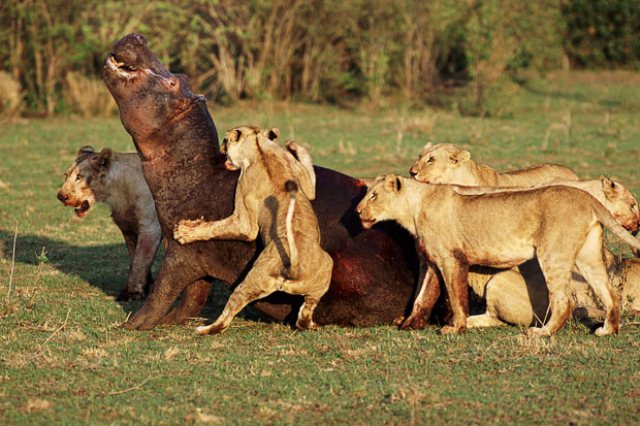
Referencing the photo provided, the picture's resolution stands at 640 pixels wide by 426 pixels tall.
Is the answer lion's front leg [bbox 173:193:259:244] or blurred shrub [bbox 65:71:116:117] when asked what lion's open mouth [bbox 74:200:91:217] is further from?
blurred shrub [bbox 65:71:116:117]

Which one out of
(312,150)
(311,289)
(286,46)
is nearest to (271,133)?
(311,289)

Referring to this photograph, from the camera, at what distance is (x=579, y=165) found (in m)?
16.1

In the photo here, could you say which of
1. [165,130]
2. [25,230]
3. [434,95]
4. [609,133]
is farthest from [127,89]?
[434,95]

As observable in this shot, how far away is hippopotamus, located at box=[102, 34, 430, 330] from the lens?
7363 millimetres

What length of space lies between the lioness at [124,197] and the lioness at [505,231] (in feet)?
7.81

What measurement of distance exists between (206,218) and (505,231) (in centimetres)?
196

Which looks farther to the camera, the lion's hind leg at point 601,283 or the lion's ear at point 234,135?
the lion's ear at point 234,135

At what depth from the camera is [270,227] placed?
705 cm

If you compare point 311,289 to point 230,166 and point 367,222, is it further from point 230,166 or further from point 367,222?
point 230,166

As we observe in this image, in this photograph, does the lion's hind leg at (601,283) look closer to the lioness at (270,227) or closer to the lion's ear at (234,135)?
the lioness at (270,227)

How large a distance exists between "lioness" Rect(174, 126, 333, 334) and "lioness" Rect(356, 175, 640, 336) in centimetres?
54

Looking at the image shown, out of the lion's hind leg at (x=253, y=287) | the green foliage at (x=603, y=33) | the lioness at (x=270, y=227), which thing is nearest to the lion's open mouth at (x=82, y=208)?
the lioness at (x=270, y=227)

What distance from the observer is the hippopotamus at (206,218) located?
7.36 metres

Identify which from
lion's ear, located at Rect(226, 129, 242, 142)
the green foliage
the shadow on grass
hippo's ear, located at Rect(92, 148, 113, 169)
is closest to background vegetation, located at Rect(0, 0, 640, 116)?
the green foliage
